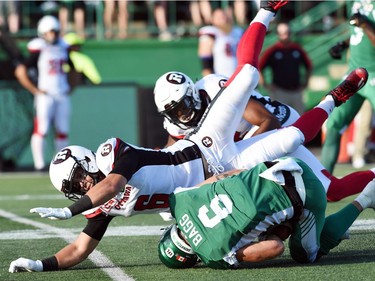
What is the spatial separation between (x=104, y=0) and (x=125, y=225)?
905cm

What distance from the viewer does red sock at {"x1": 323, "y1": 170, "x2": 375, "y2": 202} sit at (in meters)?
5.87

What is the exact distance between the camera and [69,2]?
612 inches

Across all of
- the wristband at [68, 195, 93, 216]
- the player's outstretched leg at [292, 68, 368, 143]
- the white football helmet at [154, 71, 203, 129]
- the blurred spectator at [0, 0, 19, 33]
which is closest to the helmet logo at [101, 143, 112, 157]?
the wristband at [68, 195, 93, 216]

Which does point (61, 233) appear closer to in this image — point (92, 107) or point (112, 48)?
point (92, 107)

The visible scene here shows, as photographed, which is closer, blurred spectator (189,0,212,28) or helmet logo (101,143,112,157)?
helmet logo (101,143,112,157)

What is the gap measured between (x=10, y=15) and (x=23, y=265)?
11.0 meters

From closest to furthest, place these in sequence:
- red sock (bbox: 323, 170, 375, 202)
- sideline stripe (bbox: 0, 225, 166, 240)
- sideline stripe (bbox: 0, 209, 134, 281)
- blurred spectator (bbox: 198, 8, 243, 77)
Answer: sideline stripe (bbox: 0, 209, 134, 281)
red sock (bbox: 323, 170, 375, 202)
sideline stripe (bbox: 0, 225, 166, 240)
blurred spectator (bbox: 198, 8, 243, 77)

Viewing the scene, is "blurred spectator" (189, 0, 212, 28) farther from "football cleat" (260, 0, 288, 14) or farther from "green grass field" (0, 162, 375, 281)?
"football cleat" (260, 0, 288, 14)

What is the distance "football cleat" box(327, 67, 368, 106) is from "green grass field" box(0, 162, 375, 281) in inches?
34.7

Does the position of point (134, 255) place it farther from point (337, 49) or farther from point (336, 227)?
point (337, 49)

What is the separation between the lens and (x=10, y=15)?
50.4 feet

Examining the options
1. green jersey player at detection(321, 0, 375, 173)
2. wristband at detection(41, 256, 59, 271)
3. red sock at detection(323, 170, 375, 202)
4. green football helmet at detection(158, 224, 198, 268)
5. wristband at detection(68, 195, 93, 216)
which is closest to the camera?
wristband at detection(68, 195, 93, 216)

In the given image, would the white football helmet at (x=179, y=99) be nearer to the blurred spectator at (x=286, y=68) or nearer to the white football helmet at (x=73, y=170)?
the white football helmet at (x=73, y=170)

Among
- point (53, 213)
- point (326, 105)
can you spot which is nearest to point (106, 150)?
point (53, 213)
